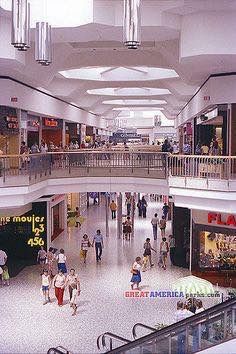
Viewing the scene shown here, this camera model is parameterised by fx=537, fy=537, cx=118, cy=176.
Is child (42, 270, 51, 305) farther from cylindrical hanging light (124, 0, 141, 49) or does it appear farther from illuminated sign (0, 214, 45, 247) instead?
cylindrical hanging light (124, 0, 141, 49)

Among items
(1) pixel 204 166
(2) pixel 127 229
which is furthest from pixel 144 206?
(1) pixel 204 166

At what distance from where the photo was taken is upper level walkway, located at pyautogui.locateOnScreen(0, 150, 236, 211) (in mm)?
14828

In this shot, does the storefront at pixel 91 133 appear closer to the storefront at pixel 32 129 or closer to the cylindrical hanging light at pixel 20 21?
the storefront at pixel 32 129

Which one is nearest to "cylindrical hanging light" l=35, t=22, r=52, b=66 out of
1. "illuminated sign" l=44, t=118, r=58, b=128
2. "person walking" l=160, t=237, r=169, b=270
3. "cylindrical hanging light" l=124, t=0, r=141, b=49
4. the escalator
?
"cylindrical hanging light" l=124, t=0, r=141, b=49

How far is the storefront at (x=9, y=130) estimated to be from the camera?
2114 centimetres

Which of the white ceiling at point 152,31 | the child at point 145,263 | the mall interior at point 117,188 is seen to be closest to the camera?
the mall interior at point 117,188

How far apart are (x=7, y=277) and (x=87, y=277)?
9.90ft

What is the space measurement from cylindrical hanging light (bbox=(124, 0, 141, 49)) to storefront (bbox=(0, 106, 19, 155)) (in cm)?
1321

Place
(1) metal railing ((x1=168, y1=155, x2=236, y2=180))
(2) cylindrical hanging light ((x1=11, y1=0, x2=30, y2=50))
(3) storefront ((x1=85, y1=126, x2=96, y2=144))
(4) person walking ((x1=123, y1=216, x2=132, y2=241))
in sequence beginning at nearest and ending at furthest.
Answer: (2) cylindrical hanging light ((x1=11, y1=0, x2=30, y2=50))
(1) metal railing ((x1=168, y1=155, x2=236, y2=180))
(4) person walking ((x1=123, y1=216, x2=132, y2=241))
(3) storefront ((x1=85, y1=126, x2=96, y2=144))

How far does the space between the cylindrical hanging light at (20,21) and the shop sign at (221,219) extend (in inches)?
432

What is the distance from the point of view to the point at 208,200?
601 inches

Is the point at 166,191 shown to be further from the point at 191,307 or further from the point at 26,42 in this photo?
the point at 26,42

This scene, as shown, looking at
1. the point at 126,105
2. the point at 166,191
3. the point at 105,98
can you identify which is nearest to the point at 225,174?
the point at 166,191

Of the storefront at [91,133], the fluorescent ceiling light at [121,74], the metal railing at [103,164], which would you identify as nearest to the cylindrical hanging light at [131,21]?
the metal railing at [103,164]
